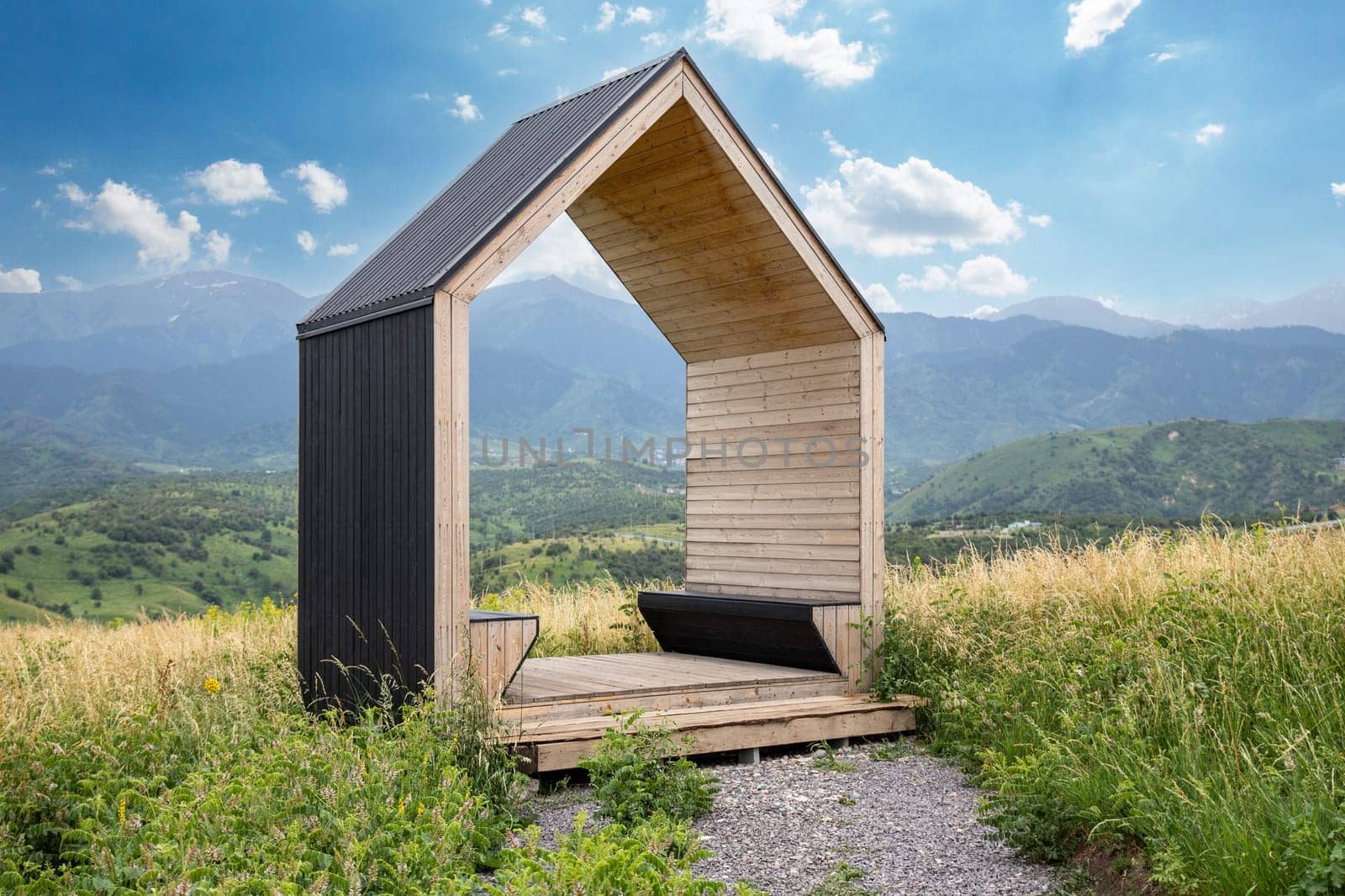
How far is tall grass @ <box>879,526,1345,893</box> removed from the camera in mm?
3750

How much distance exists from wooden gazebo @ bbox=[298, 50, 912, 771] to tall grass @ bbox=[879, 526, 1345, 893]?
2.39ft

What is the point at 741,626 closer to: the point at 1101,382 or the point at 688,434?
the point at 688,434

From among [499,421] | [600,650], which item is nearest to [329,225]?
[499,421]

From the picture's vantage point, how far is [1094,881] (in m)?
4.12

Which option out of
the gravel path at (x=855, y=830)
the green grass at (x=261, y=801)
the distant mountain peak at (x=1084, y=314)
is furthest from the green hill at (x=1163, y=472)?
the distant mountain peak at (x=1084, y=314)

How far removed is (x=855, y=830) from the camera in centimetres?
487

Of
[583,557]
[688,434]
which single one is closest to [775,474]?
[688,434]

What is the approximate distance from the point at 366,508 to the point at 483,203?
191cm

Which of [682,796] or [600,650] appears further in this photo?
[600,650]

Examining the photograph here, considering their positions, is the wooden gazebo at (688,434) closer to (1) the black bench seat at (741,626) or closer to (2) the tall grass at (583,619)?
(1) the black bench seat at (741,626)

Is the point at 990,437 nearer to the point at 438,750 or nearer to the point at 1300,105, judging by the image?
the point at 1300,105

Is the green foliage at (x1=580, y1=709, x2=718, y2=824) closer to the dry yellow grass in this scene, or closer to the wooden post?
the wooden post

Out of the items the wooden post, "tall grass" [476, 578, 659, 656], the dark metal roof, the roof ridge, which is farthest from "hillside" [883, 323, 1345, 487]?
the wooden post

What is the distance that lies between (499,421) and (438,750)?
92773 mm
